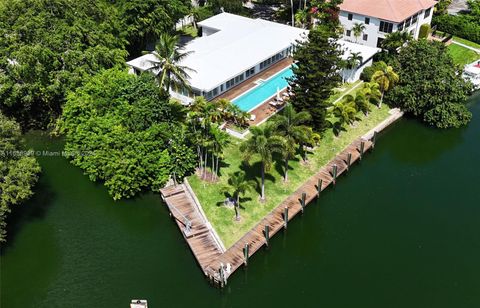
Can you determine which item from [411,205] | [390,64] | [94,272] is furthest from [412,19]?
[94,272]

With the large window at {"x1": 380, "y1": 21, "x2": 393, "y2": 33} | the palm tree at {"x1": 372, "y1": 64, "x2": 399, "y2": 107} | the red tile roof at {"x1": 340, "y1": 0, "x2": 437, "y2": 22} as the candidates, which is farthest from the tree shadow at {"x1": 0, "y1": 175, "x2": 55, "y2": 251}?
the large window at {"x1": 380, "y1": 21, "x2": 393, "y2": 33}

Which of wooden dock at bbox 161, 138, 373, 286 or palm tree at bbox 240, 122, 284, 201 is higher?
palm tree at bbox 240, 122, 284, 201

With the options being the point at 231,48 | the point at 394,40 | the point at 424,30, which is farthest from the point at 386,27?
the point at 231,48

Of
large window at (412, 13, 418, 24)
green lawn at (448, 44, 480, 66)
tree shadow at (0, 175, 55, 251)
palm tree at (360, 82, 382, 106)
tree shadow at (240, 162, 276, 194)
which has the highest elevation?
large window at (412, 13, 418, 24)

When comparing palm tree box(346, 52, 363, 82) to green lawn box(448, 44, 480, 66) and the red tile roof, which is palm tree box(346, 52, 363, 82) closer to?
the red tile roof

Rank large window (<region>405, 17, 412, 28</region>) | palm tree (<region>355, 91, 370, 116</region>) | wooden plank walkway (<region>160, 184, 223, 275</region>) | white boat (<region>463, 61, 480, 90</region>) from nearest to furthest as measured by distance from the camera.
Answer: wooden plank walkway (<region>160, 184, 223, 275</region>)
palm tree (<region>355, 91, 370, 116</region>)
white boat (<region>463, 61, 480, 90</region>)
large window (<region>405, 17, 412, 28</region>)

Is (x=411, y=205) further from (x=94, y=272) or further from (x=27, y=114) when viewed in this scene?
(x=27, y=114)

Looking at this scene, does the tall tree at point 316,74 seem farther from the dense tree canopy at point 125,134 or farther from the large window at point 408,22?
the large window at point 408,22

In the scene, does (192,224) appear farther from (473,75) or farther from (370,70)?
(473,75)

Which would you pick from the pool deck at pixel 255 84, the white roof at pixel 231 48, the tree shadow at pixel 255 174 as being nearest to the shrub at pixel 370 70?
the white roof at pixel 231 48
